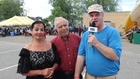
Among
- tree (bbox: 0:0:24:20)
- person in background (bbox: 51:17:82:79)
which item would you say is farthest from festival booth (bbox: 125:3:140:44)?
tree (bbox: 0:0:24:20)

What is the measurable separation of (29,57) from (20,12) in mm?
67788

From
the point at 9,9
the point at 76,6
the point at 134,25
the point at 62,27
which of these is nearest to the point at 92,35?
the point at 62,27

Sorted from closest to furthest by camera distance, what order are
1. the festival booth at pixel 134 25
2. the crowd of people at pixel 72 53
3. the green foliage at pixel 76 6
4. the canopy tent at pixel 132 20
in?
1. the crowd of people at pixel 72 53
2. the festival booth at pixel 134 25
3. the canopy tent at pixel 132 20
4. the green foliage at pixel 76 6

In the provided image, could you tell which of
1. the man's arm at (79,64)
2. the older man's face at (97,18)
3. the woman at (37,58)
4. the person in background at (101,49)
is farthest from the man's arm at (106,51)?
the woman at (37,58)

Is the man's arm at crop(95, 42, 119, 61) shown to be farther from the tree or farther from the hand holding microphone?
the tree

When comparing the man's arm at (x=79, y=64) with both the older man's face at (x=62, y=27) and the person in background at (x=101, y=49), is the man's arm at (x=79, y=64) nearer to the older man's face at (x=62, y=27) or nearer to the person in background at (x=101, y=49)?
the person in background at (x=101, y=49)

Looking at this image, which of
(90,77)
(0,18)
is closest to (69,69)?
(90,77)

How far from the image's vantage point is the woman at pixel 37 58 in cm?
302

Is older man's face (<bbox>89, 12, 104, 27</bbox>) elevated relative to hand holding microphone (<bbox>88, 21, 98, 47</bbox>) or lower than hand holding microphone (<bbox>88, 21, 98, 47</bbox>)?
elevated

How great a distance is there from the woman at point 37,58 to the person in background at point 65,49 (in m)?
0.27

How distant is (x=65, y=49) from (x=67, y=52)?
0.05 meters

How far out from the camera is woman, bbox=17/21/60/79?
3.02 meters

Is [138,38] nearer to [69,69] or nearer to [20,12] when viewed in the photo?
[69,69]

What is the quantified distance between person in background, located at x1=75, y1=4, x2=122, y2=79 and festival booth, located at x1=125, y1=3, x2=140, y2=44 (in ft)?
62.1
